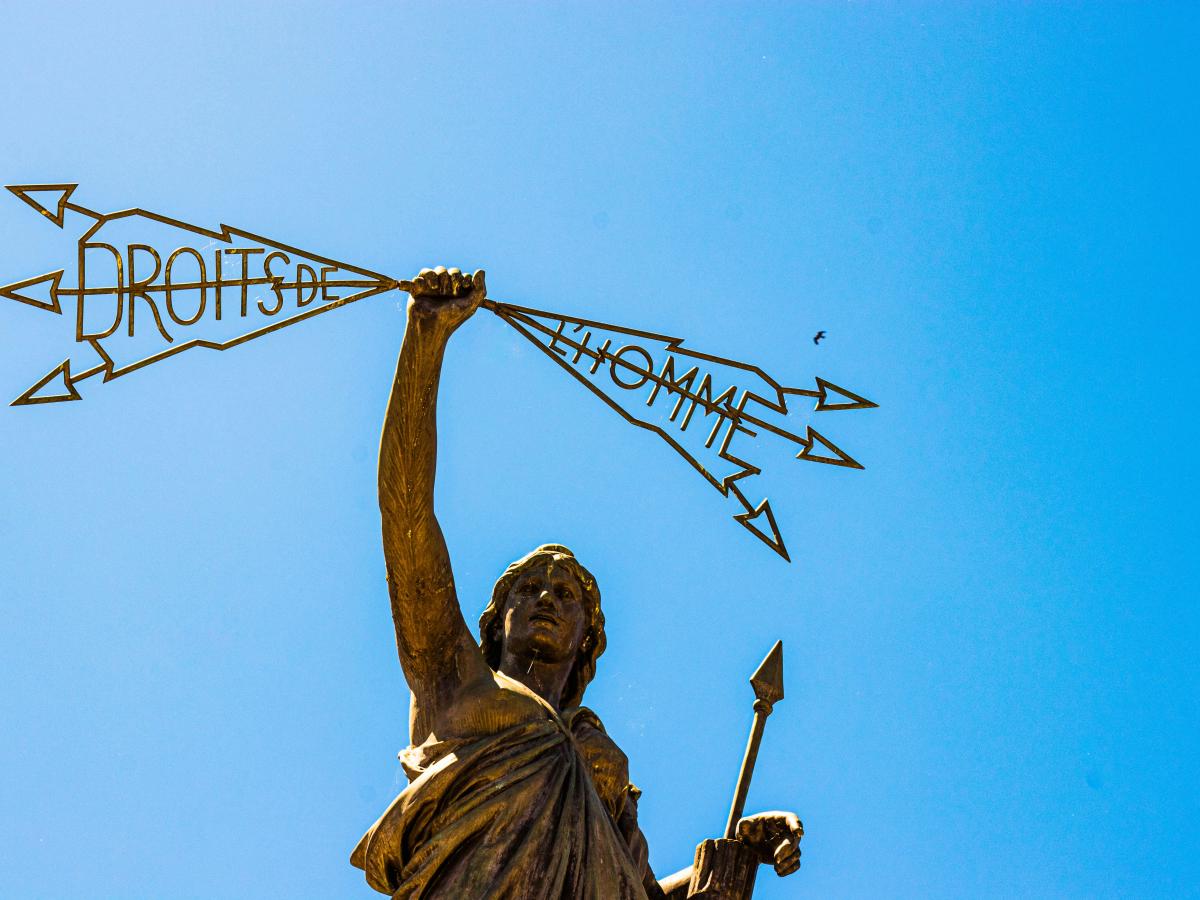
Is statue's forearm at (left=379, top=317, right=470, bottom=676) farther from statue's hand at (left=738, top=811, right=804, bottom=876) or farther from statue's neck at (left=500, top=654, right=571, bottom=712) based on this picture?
statue's hand at (left=738, top=811, right=804, bottom=876)

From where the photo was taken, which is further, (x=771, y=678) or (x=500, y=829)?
(x=771, y=678)

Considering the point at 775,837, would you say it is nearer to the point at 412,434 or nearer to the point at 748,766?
the point at 748,766

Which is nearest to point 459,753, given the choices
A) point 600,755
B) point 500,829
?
point 500,829

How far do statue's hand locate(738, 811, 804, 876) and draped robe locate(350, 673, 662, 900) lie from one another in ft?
4.31

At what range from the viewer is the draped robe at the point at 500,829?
623 inches

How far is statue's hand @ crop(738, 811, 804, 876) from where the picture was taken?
1750cm

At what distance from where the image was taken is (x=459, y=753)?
16.2 metres

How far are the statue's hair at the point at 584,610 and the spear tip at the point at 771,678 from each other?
1439mm

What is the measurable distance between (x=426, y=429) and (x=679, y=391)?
58.3 inches

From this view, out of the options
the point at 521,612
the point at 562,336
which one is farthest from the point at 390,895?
the point at 562,336

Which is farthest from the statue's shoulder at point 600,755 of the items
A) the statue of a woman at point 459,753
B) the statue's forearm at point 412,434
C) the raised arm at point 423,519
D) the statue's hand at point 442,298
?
the statue's hand at point 442,298

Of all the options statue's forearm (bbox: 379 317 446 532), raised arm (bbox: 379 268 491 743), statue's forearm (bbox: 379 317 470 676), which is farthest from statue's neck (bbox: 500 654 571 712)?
statue's forearm (bbox: 379 317 446 532)

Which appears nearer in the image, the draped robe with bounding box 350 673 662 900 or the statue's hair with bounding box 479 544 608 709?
the draped robe with bounding box 350 673 662 900

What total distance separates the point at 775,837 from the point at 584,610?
1.66m
